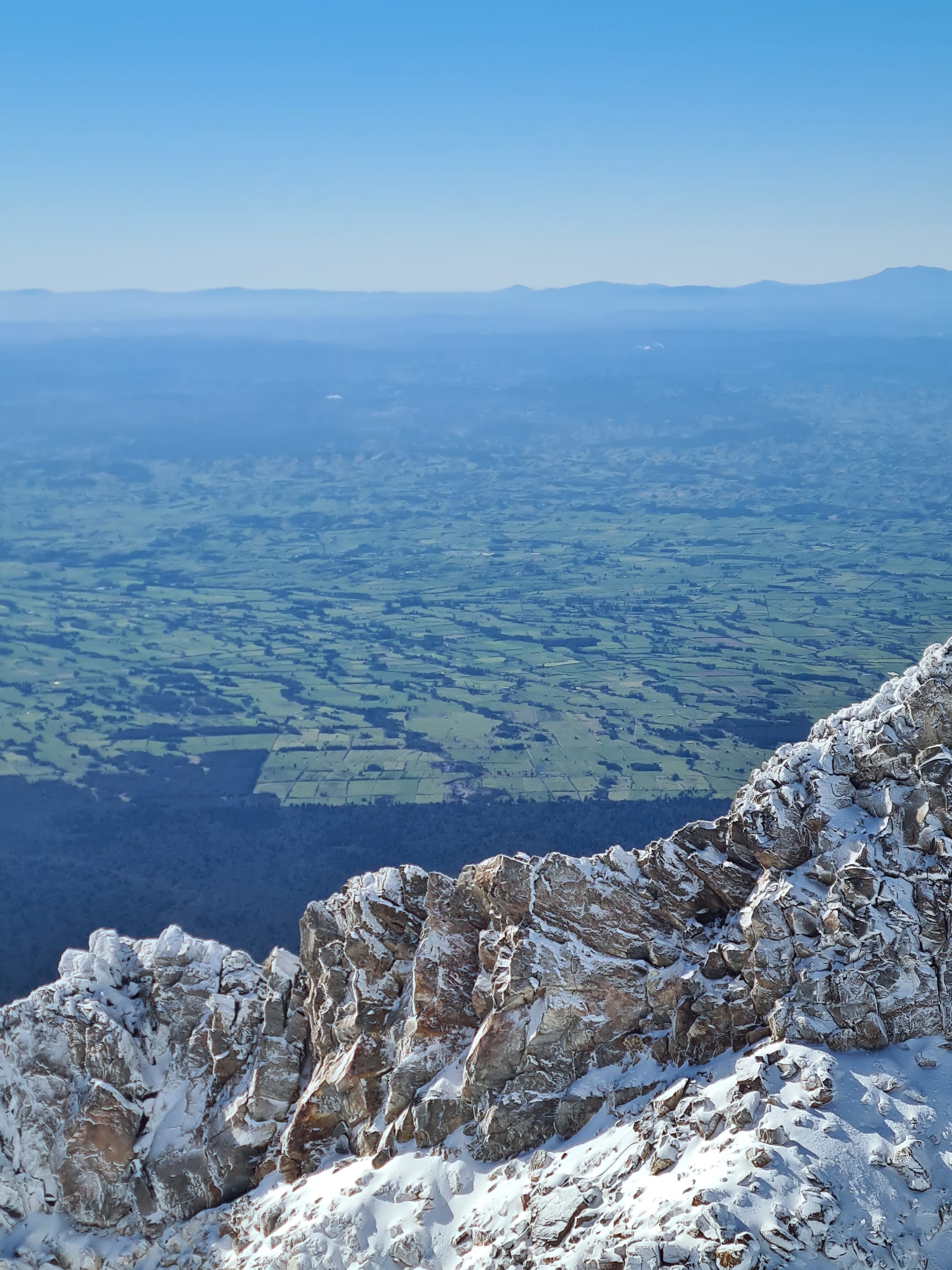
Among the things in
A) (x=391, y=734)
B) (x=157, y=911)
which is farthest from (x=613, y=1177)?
(x=391, y=734)

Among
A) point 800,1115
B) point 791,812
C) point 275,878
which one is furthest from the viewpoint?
point 275,878

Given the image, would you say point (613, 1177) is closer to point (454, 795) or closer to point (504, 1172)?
point (504, 1172)

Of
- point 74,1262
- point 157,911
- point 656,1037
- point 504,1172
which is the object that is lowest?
point 157,911

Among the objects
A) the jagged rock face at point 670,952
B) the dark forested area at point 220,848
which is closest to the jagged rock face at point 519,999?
the jagged rock face at point 670,952

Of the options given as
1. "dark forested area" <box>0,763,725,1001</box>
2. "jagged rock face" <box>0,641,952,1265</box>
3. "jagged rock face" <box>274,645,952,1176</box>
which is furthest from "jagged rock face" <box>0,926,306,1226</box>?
"dark forested area" <box>0,763,725,1001</box>

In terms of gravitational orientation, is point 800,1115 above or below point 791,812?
below
